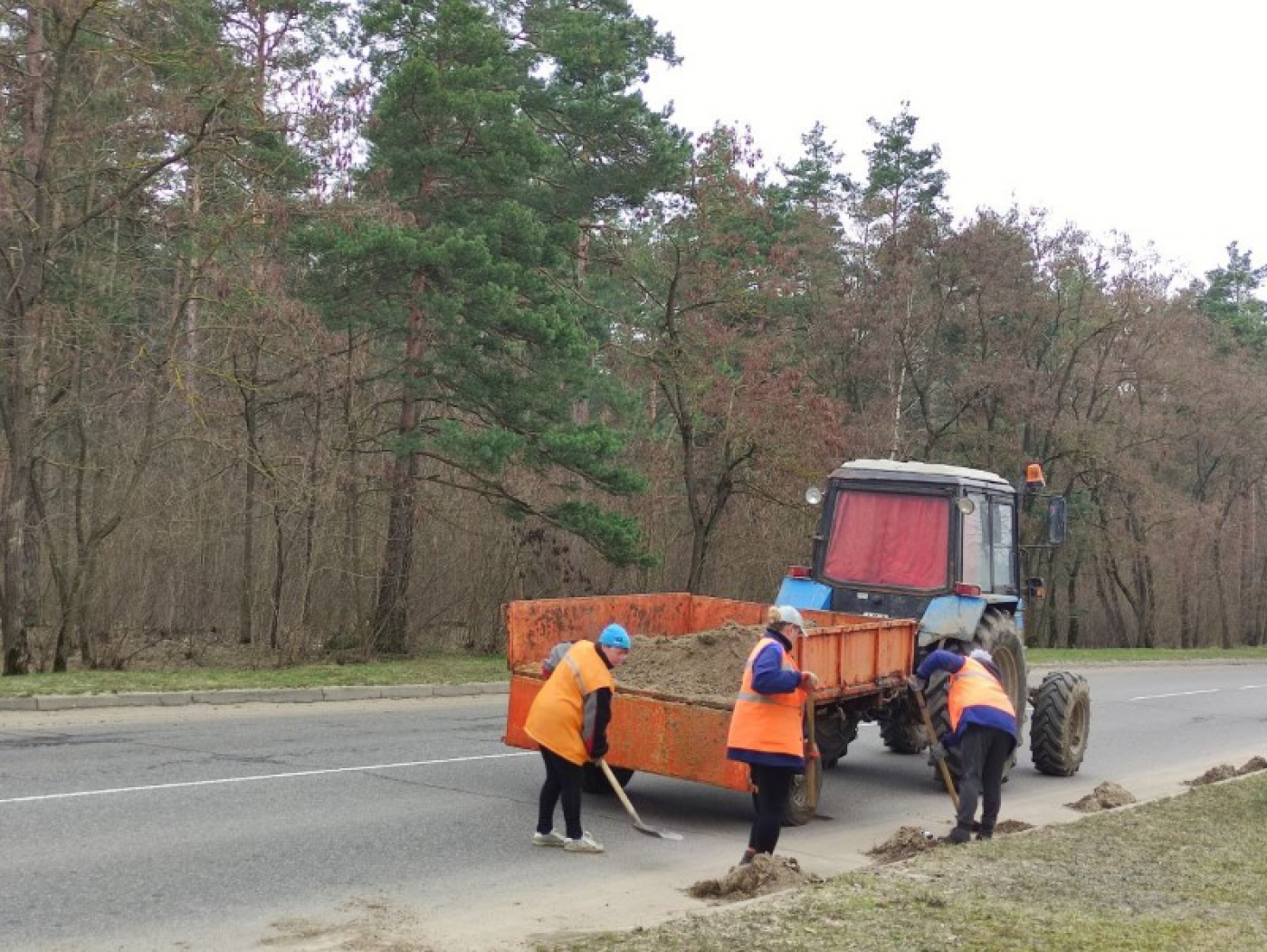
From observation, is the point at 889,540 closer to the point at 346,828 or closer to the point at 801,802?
the point at 801,802

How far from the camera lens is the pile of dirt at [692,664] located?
1002 cm

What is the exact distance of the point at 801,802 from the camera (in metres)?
10.2

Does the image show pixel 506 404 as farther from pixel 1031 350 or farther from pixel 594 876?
pixel 1031 350

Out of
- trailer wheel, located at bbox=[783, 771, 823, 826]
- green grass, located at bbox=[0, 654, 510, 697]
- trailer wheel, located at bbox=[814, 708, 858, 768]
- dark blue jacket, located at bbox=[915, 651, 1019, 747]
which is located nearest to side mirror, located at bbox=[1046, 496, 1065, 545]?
trailer wheel, located at bbox=[814, 708, 858, 768]

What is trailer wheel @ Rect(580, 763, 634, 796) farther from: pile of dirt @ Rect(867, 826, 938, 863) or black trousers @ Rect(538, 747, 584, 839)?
pile of dirt @ Rect(867, 826, 938, 863)

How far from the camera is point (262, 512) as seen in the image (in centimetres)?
2345

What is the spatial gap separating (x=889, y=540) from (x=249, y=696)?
8.25 m

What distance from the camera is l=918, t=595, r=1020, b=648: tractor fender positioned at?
12.1 meters

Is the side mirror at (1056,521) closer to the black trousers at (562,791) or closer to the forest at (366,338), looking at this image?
the black trousers at (562,791)

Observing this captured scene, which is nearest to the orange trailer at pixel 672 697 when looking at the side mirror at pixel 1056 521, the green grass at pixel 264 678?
the side mirror at pixel 1056 521

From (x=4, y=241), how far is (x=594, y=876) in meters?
15.6

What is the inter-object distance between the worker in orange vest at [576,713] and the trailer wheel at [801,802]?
6.47ft

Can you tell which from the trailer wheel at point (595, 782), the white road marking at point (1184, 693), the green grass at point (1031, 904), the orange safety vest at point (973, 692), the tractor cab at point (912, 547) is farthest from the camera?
the white road marking at point (1184, 693)

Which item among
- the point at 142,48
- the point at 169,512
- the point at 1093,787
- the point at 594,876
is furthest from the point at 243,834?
the point at 169,512
